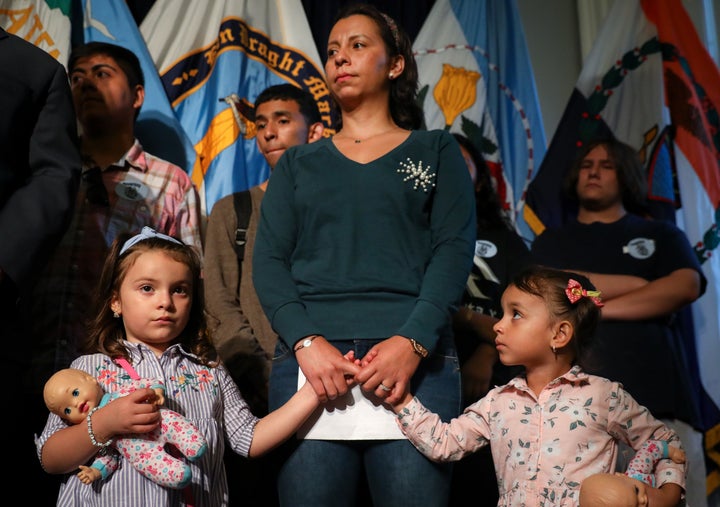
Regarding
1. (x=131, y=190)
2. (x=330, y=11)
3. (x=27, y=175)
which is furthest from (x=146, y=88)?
(x=27, y=175)

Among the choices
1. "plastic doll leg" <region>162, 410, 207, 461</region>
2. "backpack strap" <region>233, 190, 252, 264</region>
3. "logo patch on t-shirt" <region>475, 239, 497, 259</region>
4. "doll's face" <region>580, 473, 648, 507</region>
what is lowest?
"doll's face" <region>580, 473, 648, 507</region>

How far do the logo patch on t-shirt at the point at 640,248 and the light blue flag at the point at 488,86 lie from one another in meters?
0.74

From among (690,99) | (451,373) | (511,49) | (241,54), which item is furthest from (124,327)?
(690,99)

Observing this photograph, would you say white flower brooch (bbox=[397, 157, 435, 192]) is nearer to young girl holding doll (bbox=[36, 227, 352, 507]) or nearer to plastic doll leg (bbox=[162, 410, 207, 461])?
young girl holding doll (bbox=[36, 227, 352, 507])

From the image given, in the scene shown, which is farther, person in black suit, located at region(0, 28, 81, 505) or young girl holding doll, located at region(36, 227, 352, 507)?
person in black suit, located at region(0, 28, 81, 505)

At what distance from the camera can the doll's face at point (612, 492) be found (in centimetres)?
192

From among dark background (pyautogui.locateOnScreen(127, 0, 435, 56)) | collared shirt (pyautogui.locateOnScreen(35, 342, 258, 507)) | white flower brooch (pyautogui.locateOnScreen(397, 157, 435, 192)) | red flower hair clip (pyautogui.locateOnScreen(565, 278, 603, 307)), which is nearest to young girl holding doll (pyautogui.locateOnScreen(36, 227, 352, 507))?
collared shirt (pyautogui.locateOnScreen(35, 342, 258, 507))

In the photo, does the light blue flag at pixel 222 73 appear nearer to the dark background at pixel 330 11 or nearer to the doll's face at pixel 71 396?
the dark background at pixel 330 11

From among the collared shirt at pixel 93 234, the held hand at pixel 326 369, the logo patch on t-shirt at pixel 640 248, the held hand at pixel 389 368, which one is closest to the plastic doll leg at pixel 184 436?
the held hand at pixel 326 369

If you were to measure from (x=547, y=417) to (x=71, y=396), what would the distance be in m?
1.20

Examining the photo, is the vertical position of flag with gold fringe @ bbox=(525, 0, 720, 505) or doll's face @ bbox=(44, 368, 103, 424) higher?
flag with gold fringe @ bbox=(525, 0, 720, 505)

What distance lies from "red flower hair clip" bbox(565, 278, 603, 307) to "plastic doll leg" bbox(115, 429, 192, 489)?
1.13 m

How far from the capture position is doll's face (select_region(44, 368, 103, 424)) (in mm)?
1891

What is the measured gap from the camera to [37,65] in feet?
7.47
